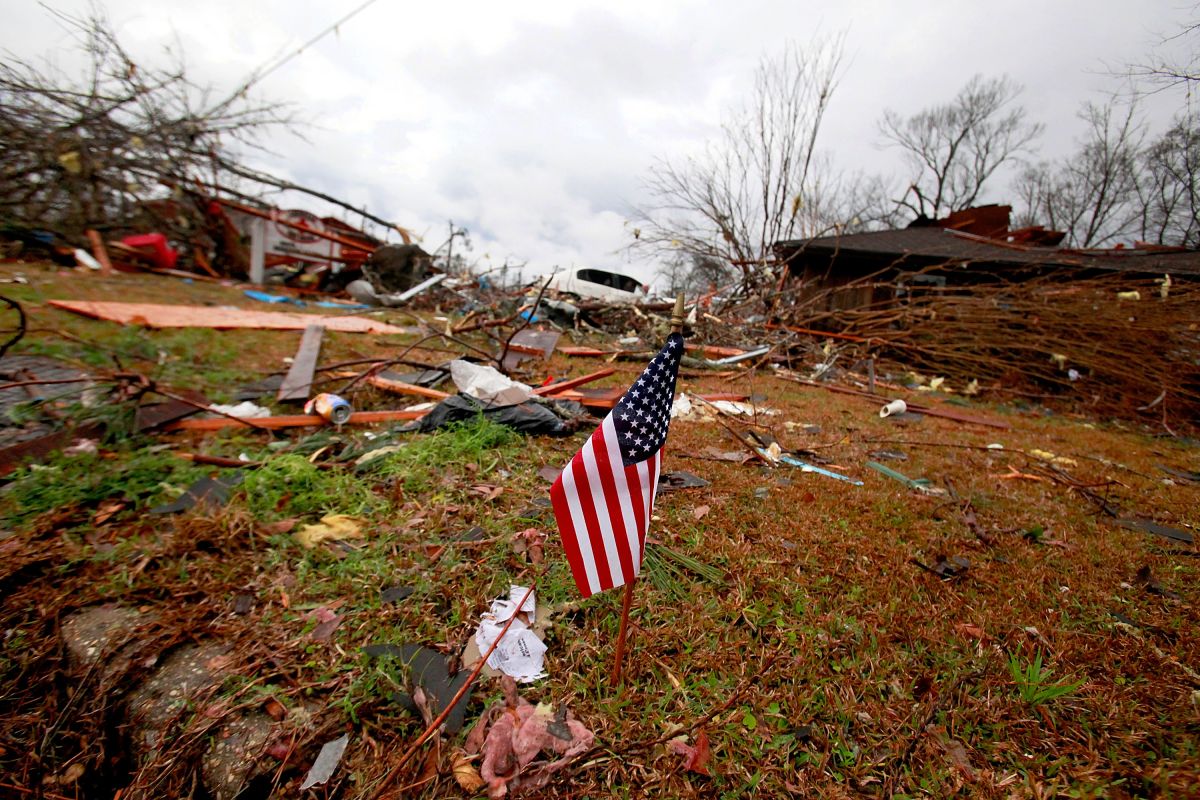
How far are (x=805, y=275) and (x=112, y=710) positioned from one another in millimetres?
14087

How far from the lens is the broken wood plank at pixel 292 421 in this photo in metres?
3.39

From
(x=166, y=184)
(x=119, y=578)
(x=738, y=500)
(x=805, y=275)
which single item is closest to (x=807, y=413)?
(x=738, y=500)

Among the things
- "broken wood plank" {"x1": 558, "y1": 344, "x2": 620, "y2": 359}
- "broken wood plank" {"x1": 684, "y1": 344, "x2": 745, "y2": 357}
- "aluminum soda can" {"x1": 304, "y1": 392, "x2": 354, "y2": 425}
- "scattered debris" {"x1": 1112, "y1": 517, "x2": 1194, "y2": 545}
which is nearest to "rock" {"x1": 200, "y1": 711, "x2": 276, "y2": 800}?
"aluminum soda can" {"x1": 304, "y1": 392, "x2": 354, "y2": 425}

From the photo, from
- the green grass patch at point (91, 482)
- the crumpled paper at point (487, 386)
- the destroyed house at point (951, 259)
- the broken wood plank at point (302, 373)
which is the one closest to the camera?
the green grass patch at point (91, 482)

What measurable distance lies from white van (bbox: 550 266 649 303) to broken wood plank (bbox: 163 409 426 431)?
8.99 meters

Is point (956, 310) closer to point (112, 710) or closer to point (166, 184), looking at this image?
point (112, 710)

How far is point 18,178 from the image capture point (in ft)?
25.2

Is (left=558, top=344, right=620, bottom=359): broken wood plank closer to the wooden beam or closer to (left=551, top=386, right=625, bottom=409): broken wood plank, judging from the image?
(left=551, top=386, right=625, bottom=409): broken wood plank

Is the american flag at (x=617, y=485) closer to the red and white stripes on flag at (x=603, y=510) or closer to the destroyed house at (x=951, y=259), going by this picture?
the red and white stripes on flag at (x=603, y=510)

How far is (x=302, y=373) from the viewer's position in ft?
14.5

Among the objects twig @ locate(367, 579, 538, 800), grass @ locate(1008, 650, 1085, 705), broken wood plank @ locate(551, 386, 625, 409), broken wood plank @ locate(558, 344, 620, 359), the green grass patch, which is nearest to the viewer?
twig @ locate(367, 579, 538, 800)

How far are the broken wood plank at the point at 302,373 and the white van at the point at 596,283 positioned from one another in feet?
25.1

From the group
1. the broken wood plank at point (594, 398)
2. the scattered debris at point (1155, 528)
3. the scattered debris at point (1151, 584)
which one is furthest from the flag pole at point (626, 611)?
the scattered debris at point (1155, 528)

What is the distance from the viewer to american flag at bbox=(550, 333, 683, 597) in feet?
4.46
